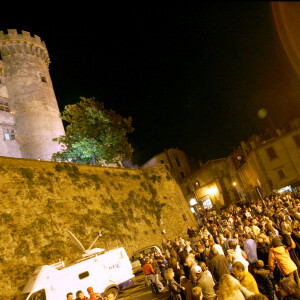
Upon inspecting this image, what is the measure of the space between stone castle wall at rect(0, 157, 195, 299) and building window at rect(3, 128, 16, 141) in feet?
39.7

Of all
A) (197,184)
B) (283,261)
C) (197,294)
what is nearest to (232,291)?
(197,294)

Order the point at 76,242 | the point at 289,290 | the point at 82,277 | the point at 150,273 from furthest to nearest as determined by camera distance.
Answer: the point at 76,242
the point at 82,277
the point at 150,273
the point at 289,290

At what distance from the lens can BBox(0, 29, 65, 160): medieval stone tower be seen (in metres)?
27.9

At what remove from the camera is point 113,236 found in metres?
17.9

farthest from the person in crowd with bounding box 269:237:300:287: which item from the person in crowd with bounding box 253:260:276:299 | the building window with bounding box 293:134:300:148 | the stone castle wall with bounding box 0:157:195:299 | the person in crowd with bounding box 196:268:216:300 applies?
the building window with bounding box 293:134:300:148

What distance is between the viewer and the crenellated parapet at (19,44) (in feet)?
100

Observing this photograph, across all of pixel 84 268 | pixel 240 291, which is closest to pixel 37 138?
pixel 84 268

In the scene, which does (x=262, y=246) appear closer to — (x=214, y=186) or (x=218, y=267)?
(x=218, y=267)

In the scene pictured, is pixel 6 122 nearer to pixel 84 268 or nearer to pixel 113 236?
pixel 113 236

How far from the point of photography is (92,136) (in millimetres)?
26719

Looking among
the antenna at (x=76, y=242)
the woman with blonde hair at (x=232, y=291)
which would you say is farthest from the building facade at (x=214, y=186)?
the woman with blonde hair at (x=232, y=291)

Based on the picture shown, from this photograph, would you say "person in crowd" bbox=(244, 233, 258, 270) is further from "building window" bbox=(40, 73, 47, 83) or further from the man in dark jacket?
"building window" bbox=(40, 73, 47, 83)

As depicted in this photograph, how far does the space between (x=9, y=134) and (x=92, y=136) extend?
9436 mm

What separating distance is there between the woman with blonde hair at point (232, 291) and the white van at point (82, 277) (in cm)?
823
